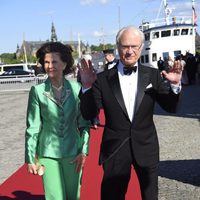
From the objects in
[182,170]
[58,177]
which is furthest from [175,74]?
[182,170]

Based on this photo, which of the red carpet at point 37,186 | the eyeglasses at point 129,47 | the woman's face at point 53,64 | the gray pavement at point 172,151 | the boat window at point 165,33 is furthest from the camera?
the boat window at point 165,33

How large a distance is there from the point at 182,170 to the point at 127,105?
365cm

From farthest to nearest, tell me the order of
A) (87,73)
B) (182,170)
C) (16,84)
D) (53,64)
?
(16,84) < (182,170) < (53,64) < (87,73)

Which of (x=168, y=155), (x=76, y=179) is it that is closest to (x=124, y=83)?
(x=76, y=179)

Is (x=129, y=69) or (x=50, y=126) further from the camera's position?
(x=50, y=126)

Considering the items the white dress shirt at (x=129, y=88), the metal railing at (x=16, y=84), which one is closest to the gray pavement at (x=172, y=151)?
the white dress shirt at (x=129, y=88)

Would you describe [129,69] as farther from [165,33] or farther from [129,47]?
[165,33]

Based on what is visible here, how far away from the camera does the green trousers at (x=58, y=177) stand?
356 centimetres

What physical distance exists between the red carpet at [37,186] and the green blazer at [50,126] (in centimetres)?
199

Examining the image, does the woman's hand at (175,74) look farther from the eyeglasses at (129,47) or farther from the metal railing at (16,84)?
the metal railing at (16,84)

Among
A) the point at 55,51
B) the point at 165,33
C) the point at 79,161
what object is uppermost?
the point at 165,33

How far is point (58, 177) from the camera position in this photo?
11.7ft

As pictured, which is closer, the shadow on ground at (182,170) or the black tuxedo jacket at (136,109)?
the black tuxedo jacket at (136,109)

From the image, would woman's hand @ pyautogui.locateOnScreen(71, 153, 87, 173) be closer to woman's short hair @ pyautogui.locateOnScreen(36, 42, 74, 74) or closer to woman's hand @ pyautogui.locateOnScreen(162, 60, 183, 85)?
woman's short hair @ pyautogui.locateOnScreen(36, 42, 74, 74)
